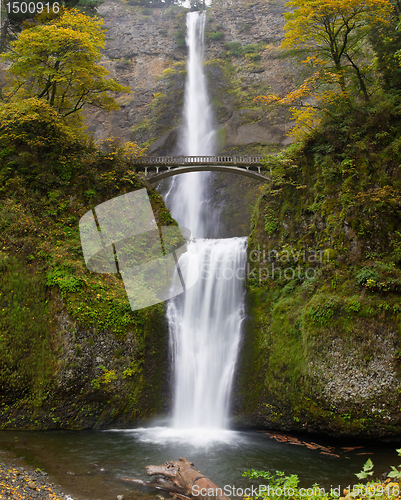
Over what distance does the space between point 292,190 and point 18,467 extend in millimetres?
12400

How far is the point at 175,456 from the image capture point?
28.2ft

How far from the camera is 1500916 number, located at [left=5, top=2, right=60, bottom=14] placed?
16.2 metres

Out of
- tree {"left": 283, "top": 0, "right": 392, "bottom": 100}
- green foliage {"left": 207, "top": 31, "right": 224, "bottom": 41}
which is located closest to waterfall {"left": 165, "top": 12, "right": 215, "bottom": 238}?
green foliage {"left": 207, "top": 31, "right": 224, "bottom": 41}

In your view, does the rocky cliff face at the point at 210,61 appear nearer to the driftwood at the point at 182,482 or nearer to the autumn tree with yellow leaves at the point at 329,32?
the autumn tree with yellow leaves at the point at 329,32

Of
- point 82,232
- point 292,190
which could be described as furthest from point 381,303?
point 82,232

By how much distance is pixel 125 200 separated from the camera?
15680 mm

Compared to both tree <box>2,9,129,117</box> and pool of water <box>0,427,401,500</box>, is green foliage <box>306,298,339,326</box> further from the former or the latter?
tree <box>2,9,129,117</box>

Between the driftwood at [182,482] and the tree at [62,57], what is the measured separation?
1457 cm

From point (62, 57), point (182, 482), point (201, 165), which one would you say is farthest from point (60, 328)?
point (201, 165)

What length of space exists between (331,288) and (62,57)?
46.2 ft

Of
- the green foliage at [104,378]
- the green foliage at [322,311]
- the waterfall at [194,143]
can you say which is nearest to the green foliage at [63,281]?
the green foliage at [104,378]

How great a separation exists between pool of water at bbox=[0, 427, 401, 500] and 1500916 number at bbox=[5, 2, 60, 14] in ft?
57.5

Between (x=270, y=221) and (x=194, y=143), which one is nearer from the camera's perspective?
(x=270, y=221)

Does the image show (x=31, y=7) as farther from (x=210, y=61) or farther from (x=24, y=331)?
(x=210, y=61)
